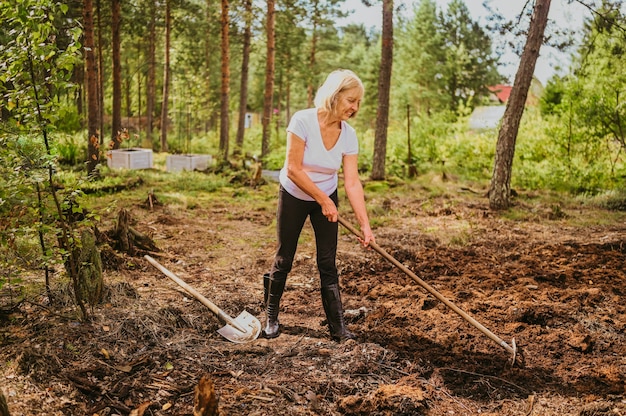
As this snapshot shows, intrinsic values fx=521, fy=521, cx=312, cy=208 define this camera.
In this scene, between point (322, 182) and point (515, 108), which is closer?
point (322, 182)

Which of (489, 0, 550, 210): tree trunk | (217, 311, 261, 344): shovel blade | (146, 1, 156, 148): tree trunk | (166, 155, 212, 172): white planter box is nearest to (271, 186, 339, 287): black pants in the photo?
(217, 311, 261, 344): shovel blade

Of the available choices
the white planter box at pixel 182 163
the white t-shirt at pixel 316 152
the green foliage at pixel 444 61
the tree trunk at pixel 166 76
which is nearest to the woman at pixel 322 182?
the white t-shirt at pixel 316 152

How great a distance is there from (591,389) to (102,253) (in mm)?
4290

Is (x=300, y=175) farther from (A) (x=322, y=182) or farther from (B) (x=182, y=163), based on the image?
(B) (x=182, y=163)

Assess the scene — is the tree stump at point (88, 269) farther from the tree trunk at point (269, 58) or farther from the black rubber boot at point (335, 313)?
the tree trunk at point (269, 58)

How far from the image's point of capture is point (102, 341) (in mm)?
3418

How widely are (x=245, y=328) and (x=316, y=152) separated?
1.43 metres

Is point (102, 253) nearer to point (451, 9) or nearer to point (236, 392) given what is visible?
point (236, 392)

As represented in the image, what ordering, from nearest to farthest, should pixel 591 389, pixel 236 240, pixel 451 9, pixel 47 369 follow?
pixel 47 369
pixel 591 389
pixel 236 240
pixel 451 9

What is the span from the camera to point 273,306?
154 inches

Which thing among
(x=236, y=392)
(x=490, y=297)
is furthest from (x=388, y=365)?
(x=490, y=297)

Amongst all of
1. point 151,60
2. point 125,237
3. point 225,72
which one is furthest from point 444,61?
point 125,237

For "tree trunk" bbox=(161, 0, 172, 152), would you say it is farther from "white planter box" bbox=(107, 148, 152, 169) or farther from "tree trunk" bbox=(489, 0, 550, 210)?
"tree trunk" bbox=(489, 0, 550, 210)

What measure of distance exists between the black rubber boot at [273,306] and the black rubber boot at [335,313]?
0.33 metres
